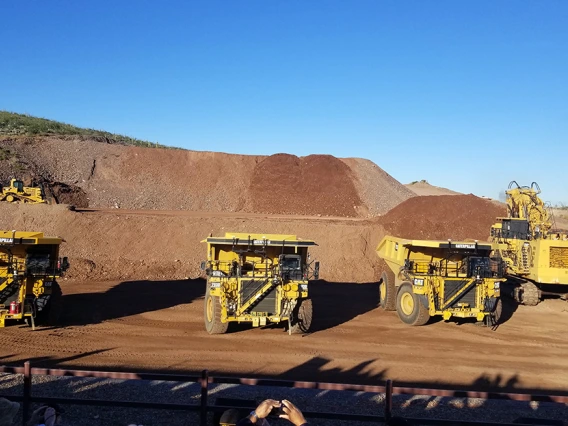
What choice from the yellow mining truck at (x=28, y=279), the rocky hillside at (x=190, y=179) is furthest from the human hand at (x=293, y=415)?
the rocky hillside at (x=190, y=179)

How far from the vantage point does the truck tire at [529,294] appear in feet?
65.3

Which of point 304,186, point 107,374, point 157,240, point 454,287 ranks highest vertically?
point 304,186

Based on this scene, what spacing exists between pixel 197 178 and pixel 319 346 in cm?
4346

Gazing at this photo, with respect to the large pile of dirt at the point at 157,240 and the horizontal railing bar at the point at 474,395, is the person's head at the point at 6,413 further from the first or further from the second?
the large pile of dirt at the point at 157,240

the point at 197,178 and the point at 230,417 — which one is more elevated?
the point at 197,178

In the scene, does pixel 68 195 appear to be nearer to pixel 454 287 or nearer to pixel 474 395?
pixel 454 287

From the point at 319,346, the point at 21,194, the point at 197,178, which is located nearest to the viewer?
the point at 319,346

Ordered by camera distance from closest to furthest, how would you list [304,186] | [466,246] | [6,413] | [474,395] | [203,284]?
[6,413], [474,395], [466,246], [203,284], [304,186]

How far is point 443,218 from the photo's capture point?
116ft

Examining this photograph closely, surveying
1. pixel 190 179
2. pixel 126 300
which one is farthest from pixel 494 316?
pixel 190 179

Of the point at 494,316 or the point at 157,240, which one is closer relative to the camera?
the point at 494,316

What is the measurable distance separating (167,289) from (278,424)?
15.8m

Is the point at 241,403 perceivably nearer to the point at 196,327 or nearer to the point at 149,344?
the point at 149,344

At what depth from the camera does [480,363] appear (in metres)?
12.2
